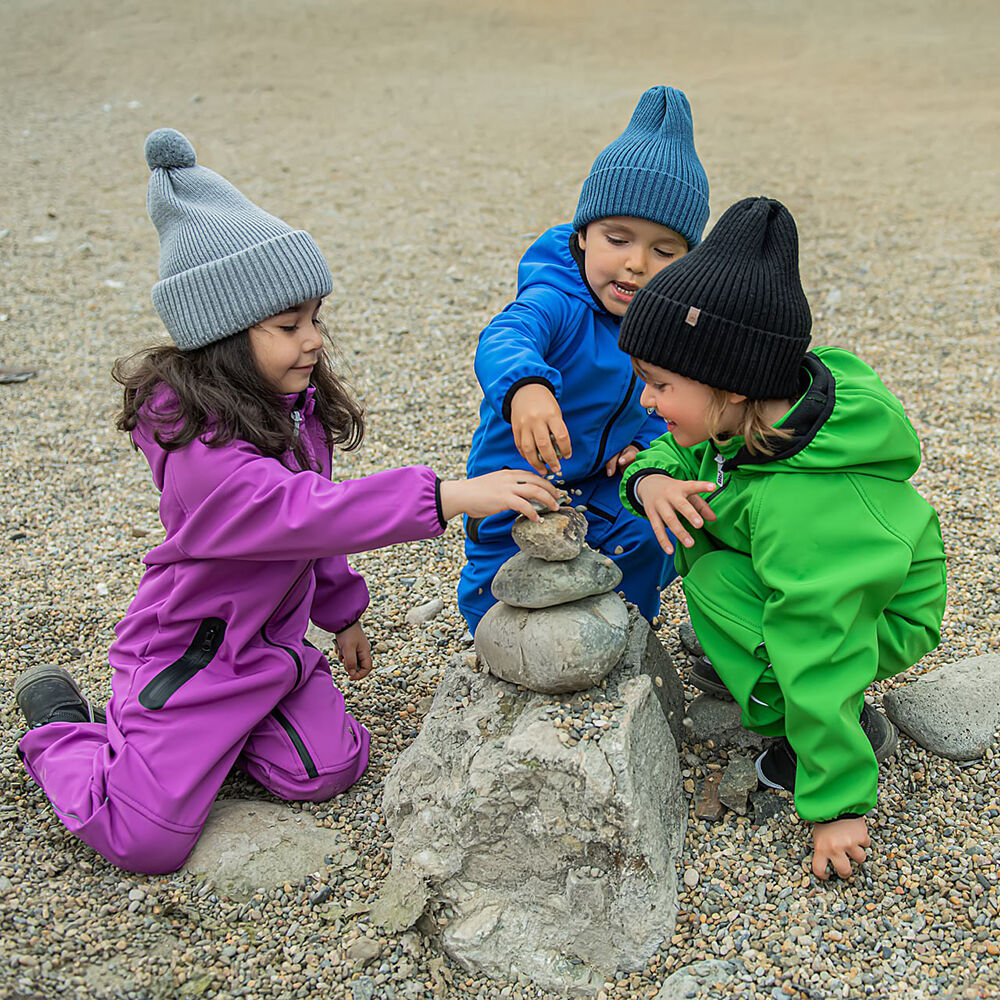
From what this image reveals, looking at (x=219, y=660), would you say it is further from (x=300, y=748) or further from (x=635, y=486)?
(x=635, y=486)

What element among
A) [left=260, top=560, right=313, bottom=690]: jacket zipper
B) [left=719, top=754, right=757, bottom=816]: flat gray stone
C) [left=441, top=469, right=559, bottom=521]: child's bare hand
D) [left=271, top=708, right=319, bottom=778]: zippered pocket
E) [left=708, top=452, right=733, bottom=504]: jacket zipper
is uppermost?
[left=441, top=469, right=559, bottom=521]: child's bare hand

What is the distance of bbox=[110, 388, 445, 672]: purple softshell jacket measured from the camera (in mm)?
3072

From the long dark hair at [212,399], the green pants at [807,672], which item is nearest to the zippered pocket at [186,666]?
the long dark hair at [212,399]

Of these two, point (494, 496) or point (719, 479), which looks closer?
point (494, 496)

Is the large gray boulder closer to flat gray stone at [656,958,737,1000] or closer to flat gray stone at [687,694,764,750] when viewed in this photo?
flat gray stone at [656,958,737,1000]

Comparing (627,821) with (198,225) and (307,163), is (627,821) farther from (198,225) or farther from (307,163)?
(307,163)

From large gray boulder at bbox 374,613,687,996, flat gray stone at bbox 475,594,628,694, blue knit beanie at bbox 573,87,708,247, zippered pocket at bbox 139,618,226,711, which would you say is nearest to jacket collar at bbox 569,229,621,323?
blue knit beanie at bbox 573,87,708,247

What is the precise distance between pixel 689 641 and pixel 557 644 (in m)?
1.28

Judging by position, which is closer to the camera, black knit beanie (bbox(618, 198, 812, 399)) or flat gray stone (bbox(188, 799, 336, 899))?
black knit beanie (bbox(618, 198, 812, 399))

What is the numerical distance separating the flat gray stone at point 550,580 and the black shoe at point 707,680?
0.75 meters

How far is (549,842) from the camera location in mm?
2961

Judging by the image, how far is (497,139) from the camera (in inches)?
506

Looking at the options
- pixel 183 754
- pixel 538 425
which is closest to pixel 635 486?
pixel 538 425

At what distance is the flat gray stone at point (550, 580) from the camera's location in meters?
3.13
